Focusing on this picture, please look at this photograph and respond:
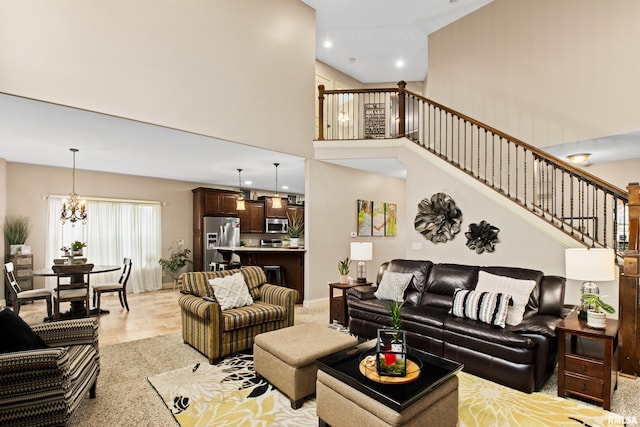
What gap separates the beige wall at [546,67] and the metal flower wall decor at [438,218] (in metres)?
1.93

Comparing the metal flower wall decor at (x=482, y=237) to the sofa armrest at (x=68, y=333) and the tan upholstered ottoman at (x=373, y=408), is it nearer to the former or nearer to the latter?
the tan upholstered ottoman at (x=373, y=408)

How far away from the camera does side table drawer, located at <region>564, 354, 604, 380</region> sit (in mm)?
2498

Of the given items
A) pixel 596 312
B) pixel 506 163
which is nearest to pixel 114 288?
pixel 596 312

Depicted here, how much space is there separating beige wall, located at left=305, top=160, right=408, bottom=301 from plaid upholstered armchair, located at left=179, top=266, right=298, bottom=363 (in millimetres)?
1953

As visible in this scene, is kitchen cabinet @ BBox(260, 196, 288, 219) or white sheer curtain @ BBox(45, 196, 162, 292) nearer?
white sheer curtain @ BBox(45, 196, 162, 292)

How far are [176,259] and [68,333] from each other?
5.52 meters

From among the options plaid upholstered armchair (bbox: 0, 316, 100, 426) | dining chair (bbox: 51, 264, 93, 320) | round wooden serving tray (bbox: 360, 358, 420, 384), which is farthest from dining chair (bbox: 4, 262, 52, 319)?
round wooden serving tray (bbox: 360, 358, 420, 384)

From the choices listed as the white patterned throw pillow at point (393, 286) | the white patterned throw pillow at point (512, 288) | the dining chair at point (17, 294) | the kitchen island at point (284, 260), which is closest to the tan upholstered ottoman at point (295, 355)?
the white patterned throw pillow at point (393, 286)

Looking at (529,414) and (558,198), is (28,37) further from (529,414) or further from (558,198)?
(558,198)

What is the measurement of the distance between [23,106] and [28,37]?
2.35 ft

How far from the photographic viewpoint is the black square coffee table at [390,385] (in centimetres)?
182

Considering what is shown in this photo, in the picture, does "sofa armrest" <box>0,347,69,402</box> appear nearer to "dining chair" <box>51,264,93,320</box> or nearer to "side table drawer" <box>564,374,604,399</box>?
"dining chair" <box>51,264,93,320</box>

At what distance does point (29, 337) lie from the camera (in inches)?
88.7

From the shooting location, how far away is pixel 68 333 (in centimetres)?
258
